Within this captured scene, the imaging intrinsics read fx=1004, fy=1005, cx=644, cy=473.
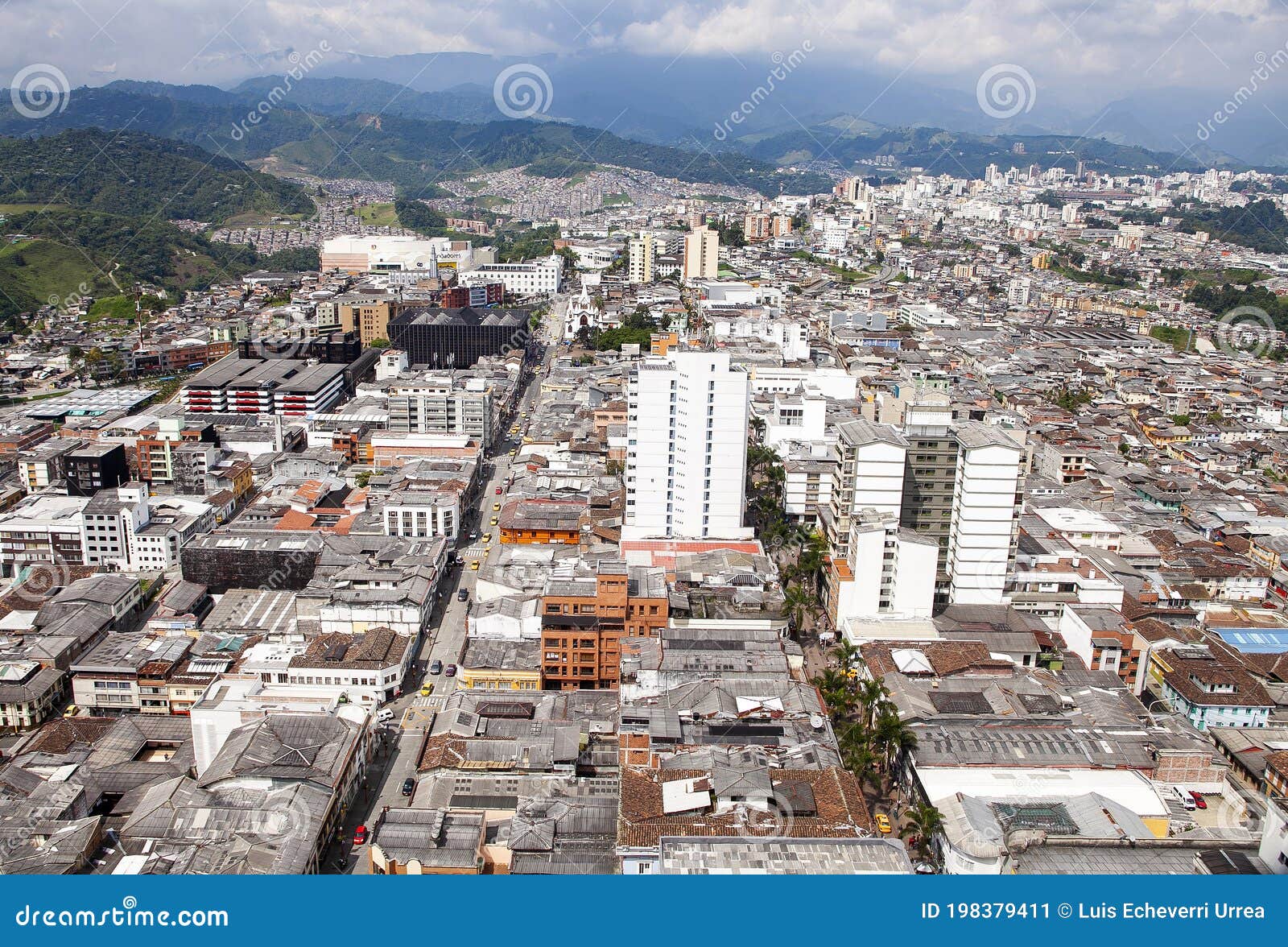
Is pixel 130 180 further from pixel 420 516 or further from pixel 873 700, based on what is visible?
pixel 873 700

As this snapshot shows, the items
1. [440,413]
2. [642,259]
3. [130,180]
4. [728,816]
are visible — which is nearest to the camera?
[728,816]

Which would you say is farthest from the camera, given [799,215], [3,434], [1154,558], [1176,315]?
[799,215]

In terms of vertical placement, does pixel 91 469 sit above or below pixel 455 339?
below

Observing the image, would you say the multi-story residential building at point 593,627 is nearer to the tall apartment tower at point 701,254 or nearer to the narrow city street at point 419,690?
the narrow city street at point 419,690

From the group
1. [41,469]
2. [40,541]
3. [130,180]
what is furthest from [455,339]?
A: [130,180]

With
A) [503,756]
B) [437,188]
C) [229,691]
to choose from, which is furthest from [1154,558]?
[437,188]

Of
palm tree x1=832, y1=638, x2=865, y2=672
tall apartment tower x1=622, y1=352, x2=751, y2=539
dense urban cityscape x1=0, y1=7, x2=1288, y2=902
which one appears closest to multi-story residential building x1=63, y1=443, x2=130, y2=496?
dense urban cityscape x1=0, y1=7, x2=1288, y2=902

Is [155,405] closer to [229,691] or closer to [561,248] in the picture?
[229,691]

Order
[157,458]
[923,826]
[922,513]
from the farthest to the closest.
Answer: [157,458] → [922,513] → [923,826]
